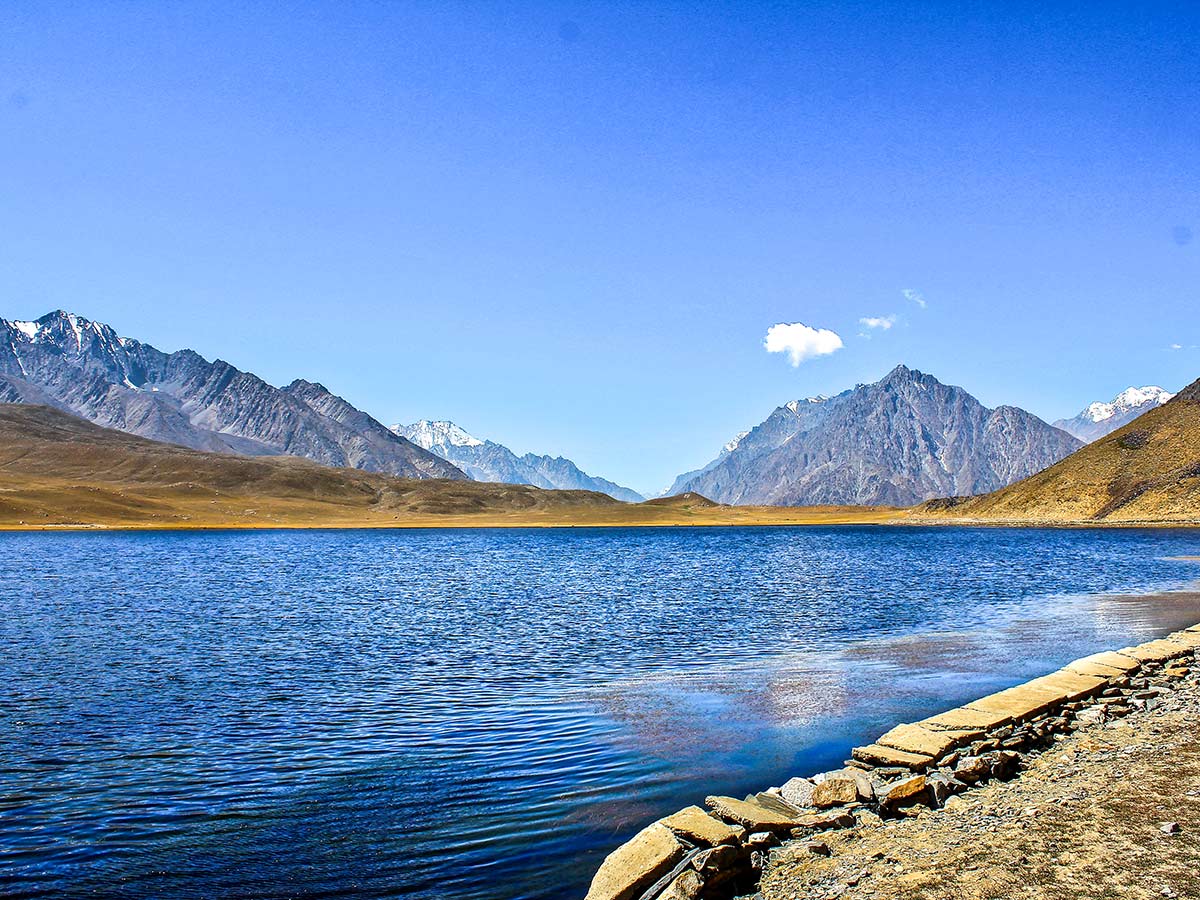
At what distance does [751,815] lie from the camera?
1289 centimetres

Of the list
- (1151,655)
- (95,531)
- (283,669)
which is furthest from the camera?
(95,531)

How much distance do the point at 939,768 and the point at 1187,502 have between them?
664 ft

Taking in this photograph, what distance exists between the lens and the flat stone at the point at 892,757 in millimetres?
15555

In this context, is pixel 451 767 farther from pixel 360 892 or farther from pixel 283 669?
pixel 283 669

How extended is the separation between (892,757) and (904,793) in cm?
235

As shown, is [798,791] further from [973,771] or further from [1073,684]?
[1073,684]

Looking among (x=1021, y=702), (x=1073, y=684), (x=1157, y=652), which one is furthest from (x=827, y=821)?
(x=1157, y=652)

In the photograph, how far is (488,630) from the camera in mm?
39344

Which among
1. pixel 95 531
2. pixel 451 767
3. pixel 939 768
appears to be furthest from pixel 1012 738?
pixel 95 531

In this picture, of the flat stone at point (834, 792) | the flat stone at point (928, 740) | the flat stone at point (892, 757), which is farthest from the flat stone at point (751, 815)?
the flat stone at point (928, 740)

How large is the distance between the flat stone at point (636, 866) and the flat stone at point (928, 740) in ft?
23.0

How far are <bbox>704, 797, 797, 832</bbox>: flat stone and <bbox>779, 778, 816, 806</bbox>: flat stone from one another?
122 centimetres

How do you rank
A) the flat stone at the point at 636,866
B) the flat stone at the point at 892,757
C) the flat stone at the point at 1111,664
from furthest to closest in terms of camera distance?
the flat stone at the point at 1111,664 → the flat stone at the point at 892,757 → the flat stone at the point at 636,866

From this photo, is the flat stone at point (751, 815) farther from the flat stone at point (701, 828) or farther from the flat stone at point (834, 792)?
the flat stone at point (834, 792)
